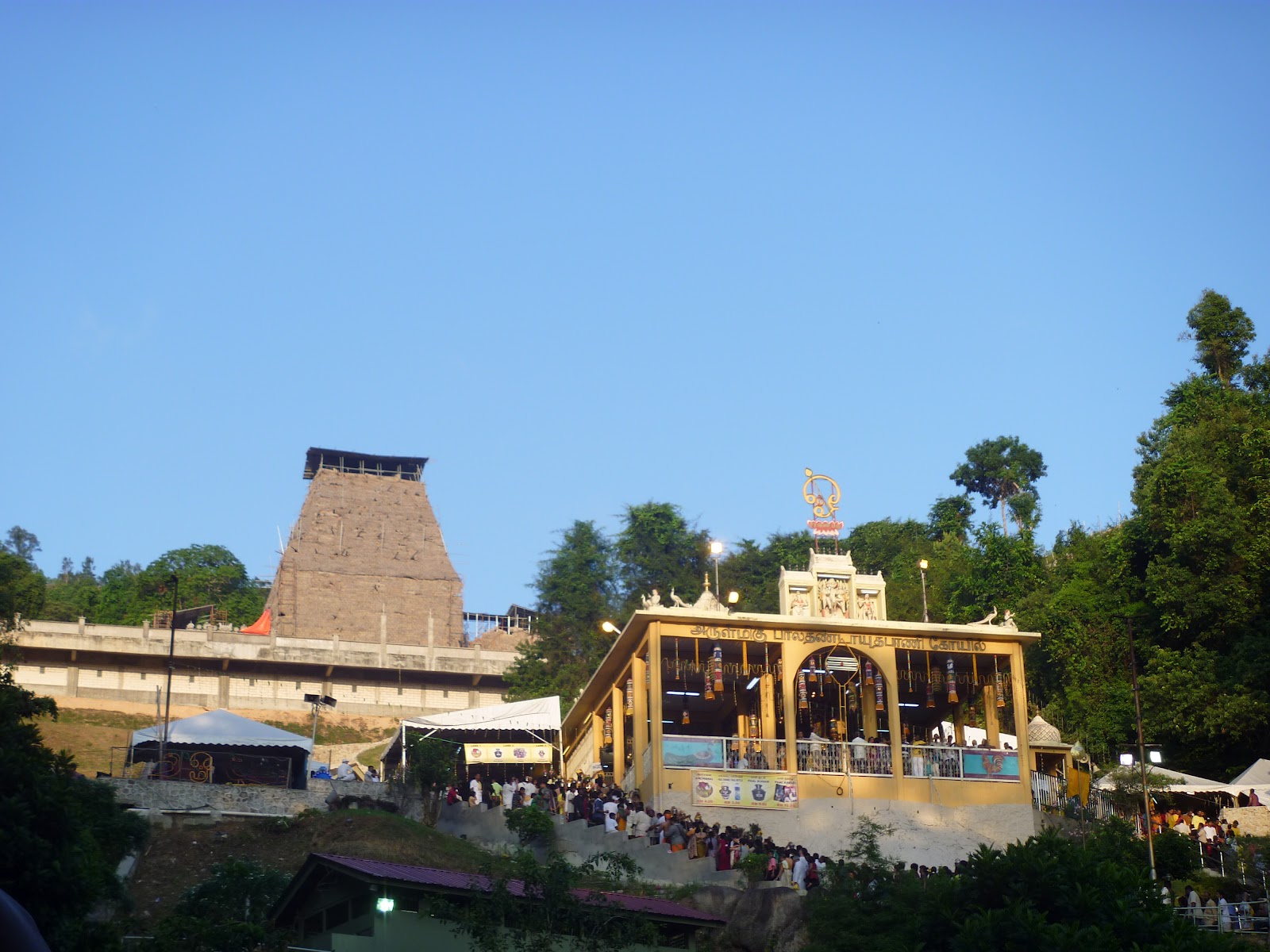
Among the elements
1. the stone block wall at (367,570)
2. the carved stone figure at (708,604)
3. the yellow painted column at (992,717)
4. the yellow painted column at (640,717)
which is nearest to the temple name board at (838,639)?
the carved stone figure at (708,604)

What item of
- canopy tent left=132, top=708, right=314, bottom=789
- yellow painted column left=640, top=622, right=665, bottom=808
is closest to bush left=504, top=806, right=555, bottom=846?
yellow painted column left=640, top=622, right=665, bottom=808

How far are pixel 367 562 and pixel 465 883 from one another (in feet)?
185

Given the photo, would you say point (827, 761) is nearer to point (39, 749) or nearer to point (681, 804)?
point (681, 804)

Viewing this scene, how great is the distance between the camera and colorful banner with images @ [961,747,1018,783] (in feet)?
108

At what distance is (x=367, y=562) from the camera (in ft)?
249

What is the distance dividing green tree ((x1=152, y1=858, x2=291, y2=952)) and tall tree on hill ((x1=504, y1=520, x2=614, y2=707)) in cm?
2957

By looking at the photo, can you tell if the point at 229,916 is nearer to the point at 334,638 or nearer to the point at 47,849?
the point at 47,849

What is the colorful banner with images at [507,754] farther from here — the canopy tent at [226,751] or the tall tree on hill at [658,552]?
the tall tree on hill at [658,552]

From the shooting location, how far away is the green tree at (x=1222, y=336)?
48.2 m

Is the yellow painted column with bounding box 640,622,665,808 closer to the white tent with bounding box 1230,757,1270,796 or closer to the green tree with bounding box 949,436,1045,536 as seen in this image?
the white tent with bounding box 1230,757,1270,796

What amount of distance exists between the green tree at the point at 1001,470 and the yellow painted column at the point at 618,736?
104ft

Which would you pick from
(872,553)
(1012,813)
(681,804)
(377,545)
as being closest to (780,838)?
(681,804)

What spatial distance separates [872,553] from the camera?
65.1 m

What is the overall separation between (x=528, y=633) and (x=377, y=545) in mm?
11110
